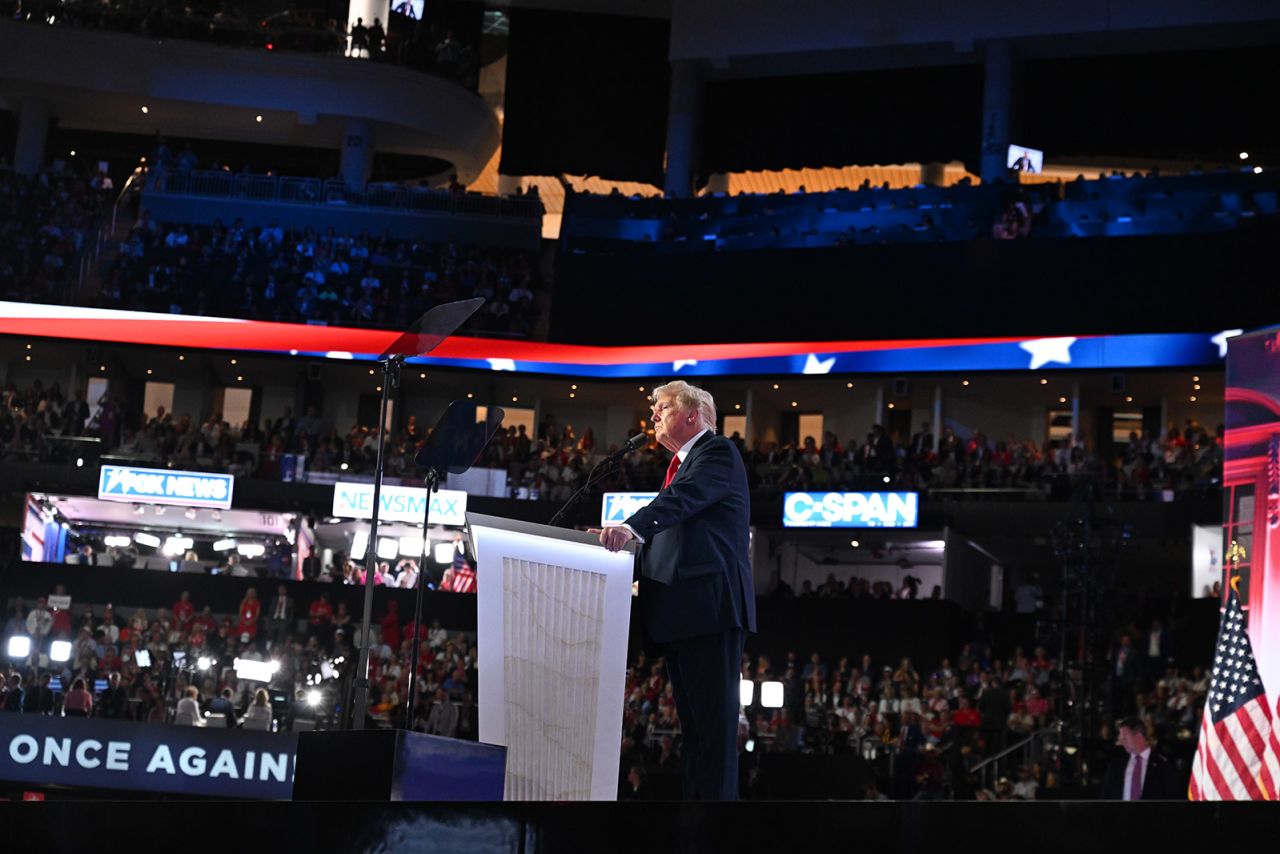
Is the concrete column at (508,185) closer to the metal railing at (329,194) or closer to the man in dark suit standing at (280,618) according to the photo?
the metal railing at (329,194)

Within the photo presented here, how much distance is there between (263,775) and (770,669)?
32.7 feet

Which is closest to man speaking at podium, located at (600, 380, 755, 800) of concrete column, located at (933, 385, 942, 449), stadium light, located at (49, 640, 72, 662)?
stadium light, located at (49, 640, 72, 662)

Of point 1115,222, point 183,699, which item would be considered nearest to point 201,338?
point 183,699

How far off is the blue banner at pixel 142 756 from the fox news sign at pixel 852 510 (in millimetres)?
12745

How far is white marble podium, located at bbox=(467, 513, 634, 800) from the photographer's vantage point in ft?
16.4

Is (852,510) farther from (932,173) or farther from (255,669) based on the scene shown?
(932,173)

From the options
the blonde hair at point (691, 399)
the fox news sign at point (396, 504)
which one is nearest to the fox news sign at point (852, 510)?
the fox news sign at point (396, 504)

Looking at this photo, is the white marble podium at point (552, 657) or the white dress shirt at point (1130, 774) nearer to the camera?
the white marble podium at point (552, 657)

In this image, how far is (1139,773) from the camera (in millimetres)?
10844

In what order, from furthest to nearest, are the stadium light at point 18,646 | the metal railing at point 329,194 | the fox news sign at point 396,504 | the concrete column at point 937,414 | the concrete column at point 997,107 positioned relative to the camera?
1. the metal railing at point 329,194
2. the concrete column at point 997,107
3. the concrete column at point 937,414
4. the fox news sign at point 396,504
5. the stadium light at point 18,646

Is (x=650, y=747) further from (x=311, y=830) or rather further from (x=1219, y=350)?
(x=311, y=830)

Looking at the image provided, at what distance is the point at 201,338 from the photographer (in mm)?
28750

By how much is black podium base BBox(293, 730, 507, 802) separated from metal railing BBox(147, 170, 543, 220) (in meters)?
Result: 27.5

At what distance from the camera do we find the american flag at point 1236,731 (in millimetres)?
11102
